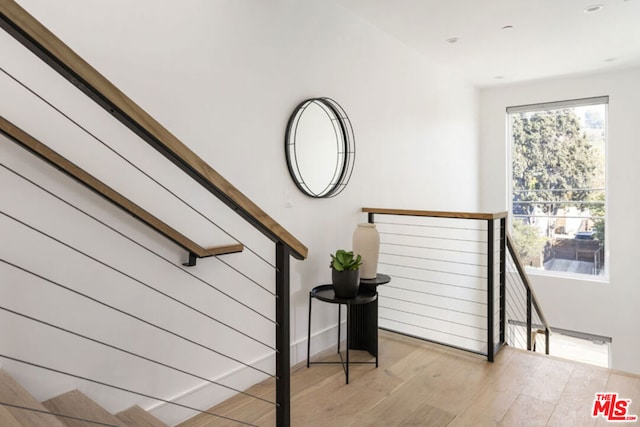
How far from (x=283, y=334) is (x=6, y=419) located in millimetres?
827

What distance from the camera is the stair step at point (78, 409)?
1.54m

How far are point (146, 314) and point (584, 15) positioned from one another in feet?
12.3

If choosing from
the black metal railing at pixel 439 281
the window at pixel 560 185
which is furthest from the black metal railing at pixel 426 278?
the window at pixel 560 185

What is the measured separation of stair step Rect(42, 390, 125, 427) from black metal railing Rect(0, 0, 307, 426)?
0.08m

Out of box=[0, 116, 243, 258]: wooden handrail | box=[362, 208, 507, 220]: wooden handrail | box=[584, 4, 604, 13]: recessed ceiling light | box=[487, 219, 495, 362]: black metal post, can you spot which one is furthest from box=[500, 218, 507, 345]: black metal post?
box=[0, 116, 243, 258]: wooden handrail

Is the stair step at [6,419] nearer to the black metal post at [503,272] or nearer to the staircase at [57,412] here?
the staircase at [57,412]

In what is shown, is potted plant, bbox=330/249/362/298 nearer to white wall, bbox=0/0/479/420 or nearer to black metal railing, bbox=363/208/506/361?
white wall, bbox=0/0/479/420

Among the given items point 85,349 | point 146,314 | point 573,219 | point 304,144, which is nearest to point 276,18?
point 304,144

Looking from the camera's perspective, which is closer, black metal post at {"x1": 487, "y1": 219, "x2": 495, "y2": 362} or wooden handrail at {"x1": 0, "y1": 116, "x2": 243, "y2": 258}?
wooden handrail at {"x1": 0, "y1": 116, "x2": 243, "y2": 258}

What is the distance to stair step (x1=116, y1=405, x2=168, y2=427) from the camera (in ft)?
5.61

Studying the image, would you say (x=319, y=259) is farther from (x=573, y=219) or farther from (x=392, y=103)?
(x=573, y=219)

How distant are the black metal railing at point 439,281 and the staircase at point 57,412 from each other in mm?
2065

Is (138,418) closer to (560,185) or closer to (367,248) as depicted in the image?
(367,248)

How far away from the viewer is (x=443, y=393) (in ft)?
7.64
